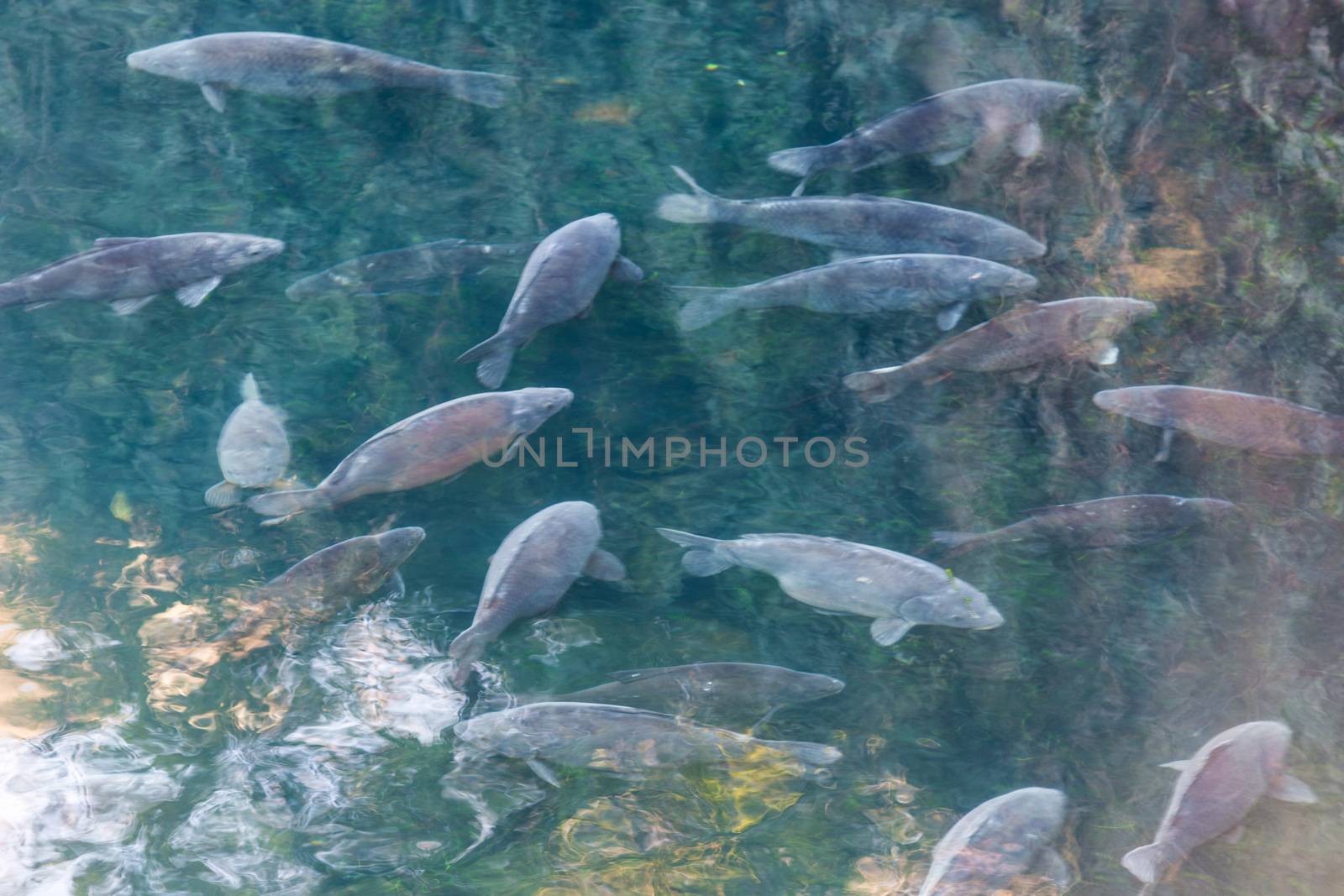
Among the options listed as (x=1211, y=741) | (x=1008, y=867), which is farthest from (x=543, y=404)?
(x=1211, y=741)

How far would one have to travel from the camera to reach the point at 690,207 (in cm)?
450

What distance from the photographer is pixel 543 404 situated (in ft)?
13.3

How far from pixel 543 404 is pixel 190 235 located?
1954 millimetres

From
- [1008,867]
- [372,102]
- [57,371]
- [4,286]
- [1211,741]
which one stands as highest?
[372,102]

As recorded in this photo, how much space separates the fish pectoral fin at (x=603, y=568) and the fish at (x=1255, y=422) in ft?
8.34

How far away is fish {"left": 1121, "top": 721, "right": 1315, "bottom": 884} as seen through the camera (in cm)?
335

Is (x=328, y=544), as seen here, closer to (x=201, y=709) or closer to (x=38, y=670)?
(x=201, y=709)

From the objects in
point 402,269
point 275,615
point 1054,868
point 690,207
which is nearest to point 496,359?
point 402,269

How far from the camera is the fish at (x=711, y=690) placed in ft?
11.8

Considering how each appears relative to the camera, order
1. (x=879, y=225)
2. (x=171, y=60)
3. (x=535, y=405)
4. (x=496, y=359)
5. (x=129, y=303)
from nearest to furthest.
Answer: (x=535, y=405), (x=496, y=359), (x=879, y=225), (x=129, y=303), (x=171, y=60)

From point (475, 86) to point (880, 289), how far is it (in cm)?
243

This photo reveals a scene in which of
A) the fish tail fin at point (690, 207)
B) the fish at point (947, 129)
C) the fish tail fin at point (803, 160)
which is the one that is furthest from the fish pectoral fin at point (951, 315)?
the fish tail fin at point (690, 207)

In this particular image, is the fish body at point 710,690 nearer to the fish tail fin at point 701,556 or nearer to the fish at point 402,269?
the fish tail fin at point 701,556

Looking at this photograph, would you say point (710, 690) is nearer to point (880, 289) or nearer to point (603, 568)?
point (603, 568)
